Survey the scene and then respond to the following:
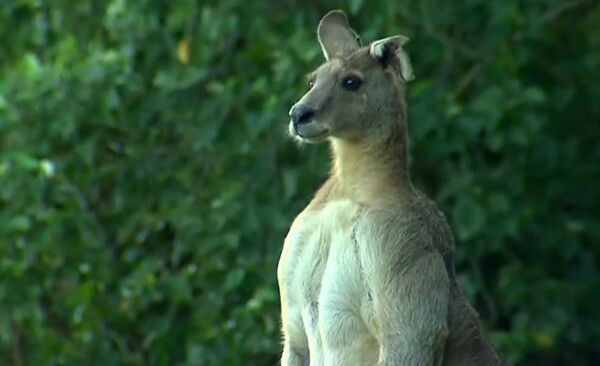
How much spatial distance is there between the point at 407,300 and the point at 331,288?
0.78 ft

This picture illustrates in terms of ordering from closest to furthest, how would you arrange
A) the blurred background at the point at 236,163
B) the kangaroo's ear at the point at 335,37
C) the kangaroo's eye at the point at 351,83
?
the kangaroo's eye at the point at 351,83 → the kangaroo's ear at the point at 335,37 → the blurred background at the point at 236,163

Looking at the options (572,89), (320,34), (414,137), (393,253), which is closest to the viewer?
(393,253)

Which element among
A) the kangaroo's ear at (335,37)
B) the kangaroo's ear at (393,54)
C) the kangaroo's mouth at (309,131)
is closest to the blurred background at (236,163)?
the kangaroo's ear at (335,37)

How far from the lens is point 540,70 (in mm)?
11344

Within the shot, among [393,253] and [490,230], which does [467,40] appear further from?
[393,253]

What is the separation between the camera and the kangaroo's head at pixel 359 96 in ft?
19.6

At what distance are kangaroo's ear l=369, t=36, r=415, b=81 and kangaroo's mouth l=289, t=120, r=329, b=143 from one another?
31cm

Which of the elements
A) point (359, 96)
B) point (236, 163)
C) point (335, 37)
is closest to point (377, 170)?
point (359, 96)

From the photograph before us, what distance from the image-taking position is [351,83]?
19.7 ft

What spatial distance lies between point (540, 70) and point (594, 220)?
38.4 inches

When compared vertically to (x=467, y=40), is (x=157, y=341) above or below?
below

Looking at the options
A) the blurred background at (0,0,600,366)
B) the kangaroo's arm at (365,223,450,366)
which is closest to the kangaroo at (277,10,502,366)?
the kangaroo's arm at (365,223,450,366)

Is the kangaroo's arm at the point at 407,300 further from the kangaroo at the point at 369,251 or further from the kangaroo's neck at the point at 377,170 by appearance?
the kangaroo's neck at the point at 377,170

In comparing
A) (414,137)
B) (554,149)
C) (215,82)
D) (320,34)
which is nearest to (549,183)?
(554,149)
